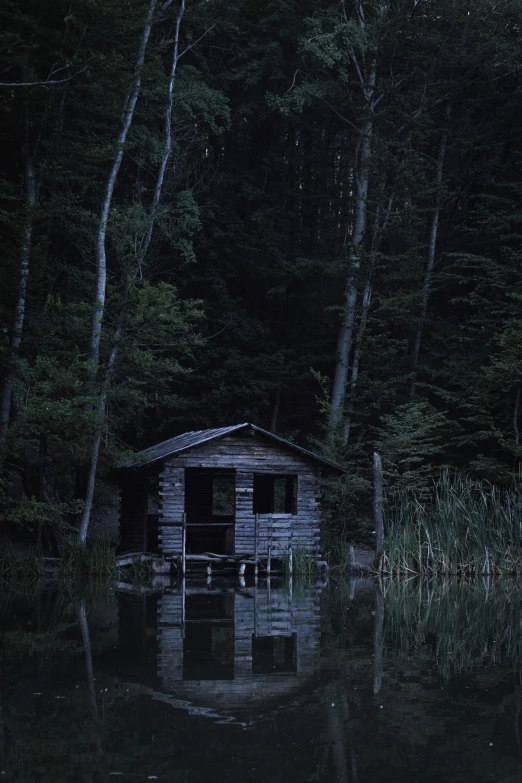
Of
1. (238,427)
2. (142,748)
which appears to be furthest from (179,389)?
(142,748)

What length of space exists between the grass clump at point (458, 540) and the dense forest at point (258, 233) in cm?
509

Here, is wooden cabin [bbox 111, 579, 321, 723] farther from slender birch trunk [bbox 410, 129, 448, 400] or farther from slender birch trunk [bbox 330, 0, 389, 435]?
slender birch trunk [bbox 410, 129, 448, 400]

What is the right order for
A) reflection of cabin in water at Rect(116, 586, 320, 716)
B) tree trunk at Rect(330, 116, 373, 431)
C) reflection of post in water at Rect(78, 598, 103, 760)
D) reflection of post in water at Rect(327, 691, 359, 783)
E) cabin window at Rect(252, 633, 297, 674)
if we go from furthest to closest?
1. tree trunk at Rect(330, 116, 373, 431)
2. cabin window at Rect(252, 633, 297, 674)
3. reflection of cabin in water at Rect(116, 586, 320, 716)
4. reflection of post in water at Rect(78, 598, 103, 760)
5. reflection of post in water at Rect(327, 691, 359, 783)

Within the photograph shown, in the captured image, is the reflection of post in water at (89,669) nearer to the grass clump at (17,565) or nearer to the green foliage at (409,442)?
the grass clump at (17,565)

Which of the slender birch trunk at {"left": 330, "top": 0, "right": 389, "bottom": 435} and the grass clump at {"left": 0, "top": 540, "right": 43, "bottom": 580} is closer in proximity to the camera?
the grass clump at {"left": 0, "top": 540, "right": 43, "bottom": 580}

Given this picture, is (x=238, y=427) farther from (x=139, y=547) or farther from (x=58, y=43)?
(x=58, y=43)

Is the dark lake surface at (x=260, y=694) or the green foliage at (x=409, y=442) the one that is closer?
the dark lake surface at (x=260, y=694)

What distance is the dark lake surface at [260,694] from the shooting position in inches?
265

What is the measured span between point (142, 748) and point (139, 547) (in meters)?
19.6

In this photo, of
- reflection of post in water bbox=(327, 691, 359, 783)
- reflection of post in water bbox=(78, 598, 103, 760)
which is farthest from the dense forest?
reflection of post in water bbox=(327, 691, 359, 783)

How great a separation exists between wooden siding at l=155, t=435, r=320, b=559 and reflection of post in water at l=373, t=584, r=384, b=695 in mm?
5989

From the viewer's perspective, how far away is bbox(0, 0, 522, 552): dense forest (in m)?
23.2

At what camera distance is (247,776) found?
253 inches

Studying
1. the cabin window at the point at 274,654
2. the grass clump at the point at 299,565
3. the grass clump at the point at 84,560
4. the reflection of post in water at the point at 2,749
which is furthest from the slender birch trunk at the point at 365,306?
the reflection of post in water at the point at 2,749
